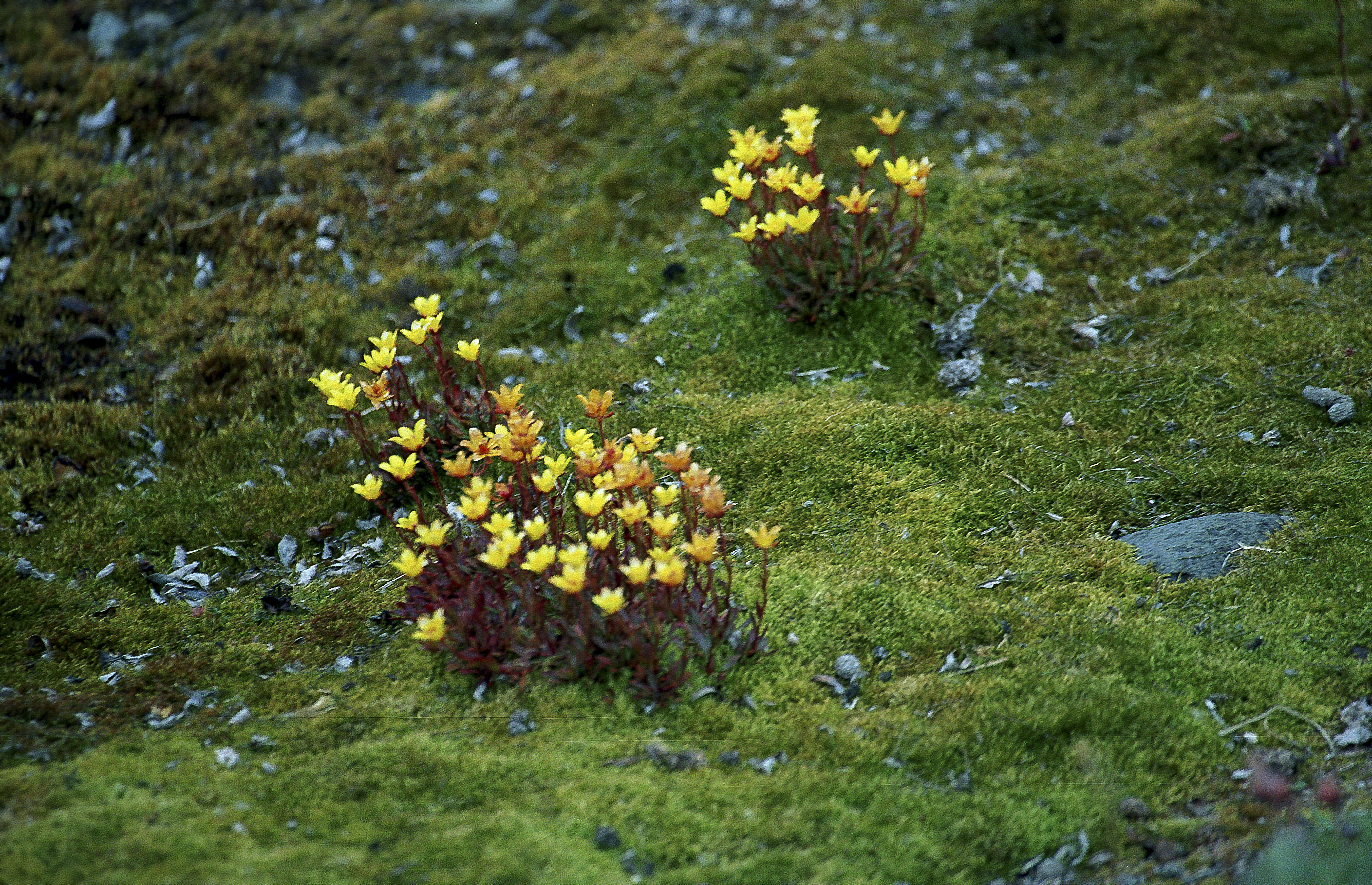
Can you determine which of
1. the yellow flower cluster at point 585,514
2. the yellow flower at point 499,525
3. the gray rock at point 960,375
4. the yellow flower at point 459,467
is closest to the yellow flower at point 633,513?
the yellow flower cluster at point 585,514

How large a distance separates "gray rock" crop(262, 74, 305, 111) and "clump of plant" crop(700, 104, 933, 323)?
17.0 ft

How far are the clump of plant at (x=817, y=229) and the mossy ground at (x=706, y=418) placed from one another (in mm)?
218

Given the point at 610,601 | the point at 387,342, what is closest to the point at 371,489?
the point at 387,342

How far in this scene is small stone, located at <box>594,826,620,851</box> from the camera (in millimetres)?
3336

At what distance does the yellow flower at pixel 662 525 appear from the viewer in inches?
149

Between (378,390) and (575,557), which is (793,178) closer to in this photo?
(378,390)

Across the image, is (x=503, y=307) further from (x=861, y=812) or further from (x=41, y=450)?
(x=861, y=812)

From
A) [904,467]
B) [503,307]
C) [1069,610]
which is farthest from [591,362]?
[1069,610]

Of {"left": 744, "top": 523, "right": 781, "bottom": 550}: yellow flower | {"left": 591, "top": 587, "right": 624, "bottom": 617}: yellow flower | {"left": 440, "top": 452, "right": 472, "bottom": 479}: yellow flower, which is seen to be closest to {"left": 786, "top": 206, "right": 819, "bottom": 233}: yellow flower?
{"left": 744, "top": 523, "right": 781, "bottom": 550}: yellow flower

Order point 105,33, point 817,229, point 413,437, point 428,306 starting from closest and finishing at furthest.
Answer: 1. point 413,437
2. point 428,306
3. point 817,229
4. point 105,33

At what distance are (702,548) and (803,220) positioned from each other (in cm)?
272

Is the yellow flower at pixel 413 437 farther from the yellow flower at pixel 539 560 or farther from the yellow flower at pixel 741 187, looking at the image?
the yellow flower at pixel 741 187

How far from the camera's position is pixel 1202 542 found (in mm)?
4645

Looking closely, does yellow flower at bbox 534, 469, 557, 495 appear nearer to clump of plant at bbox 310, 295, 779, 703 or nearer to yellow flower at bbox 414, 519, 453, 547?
clump of plant at bbox 310, 295, 779, 703
